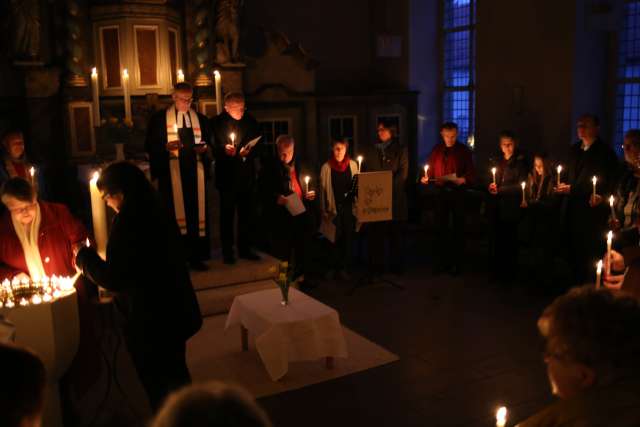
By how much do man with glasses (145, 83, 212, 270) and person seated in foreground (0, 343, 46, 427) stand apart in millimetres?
5522


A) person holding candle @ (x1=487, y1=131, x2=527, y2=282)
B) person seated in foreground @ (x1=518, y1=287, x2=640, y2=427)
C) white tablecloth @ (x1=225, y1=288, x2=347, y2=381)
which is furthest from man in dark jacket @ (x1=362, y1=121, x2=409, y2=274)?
person seated in foreground @ (x1=518, y1=287, x2=640, y2=427)

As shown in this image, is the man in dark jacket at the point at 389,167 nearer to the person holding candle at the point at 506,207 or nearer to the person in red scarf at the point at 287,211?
the person in red scarf at the point at 287,211

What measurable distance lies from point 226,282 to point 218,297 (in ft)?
0.79

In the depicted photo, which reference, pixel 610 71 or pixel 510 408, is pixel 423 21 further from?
pixel 510 408

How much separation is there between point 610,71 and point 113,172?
320 inches

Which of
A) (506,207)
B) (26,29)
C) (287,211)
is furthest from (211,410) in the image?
(26,29)

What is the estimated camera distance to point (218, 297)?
25.0ft

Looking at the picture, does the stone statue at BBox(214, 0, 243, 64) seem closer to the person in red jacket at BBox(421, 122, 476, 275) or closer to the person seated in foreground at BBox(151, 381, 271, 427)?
the person in red jacket at BBox(421, 122, 476, 275)

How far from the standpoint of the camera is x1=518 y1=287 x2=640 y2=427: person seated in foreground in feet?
6.11

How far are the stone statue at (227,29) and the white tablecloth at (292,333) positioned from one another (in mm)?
5711

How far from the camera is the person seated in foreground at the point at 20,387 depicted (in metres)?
1.57

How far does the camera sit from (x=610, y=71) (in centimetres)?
989

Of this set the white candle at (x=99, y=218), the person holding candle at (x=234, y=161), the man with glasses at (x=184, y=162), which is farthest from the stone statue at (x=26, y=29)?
the white candle at (x=99, y=218)

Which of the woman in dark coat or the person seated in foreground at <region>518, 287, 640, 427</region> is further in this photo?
the woman in dark coat
